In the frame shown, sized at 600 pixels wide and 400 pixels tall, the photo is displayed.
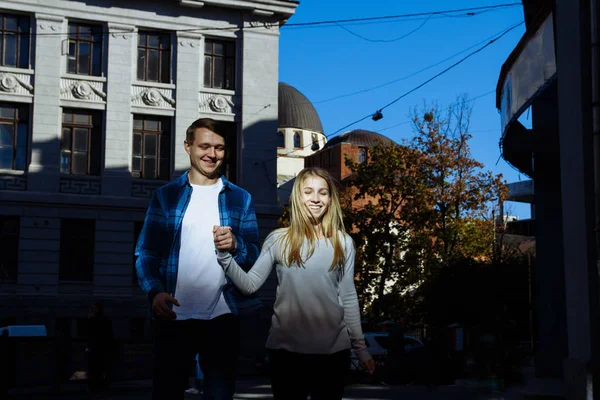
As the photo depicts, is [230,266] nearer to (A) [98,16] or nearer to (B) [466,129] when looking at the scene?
(A) [98,16]

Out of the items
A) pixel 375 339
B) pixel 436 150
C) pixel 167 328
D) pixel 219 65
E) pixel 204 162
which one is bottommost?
pixel 375 339

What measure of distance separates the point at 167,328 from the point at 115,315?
2734cm

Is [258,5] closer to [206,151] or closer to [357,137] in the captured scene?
[206,151]

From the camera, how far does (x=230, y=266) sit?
443cm

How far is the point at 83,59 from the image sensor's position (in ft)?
107

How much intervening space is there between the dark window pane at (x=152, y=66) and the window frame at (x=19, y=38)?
4.30m

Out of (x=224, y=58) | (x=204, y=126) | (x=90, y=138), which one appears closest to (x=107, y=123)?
(x=90, y=138)

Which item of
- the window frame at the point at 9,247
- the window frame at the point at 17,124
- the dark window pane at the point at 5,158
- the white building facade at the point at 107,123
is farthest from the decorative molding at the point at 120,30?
the window frame at the point at 9,247

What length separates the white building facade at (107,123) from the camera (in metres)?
30.7

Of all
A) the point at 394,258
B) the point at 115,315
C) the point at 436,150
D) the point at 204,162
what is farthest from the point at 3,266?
the point at 204,162

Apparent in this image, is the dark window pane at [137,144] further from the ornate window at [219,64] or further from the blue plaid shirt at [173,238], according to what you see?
the blue plaid shirt at [173,238]

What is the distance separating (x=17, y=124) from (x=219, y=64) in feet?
25.6

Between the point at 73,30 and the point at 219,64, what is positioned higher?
the point at 73,30

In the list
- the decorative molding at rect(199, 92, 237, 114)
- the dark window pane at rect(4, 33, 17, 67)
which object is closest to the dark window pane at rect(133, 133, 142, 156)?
the decorative molding at rect(199, 92, 237, 114)
